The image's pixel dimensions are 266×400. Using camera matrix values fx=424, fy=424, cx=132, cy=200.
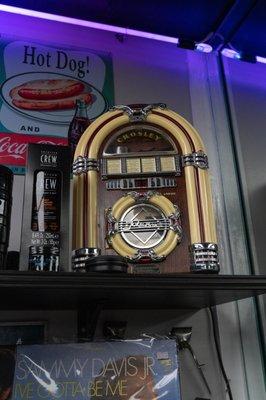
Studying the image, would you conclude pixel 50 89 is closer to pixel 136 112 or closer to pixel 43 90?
pixel 43 90

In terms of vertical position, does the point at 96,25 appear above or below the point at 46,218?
above

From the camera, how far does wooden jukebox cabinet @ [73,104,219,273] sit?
816 mm

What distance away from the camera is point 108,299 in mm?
827

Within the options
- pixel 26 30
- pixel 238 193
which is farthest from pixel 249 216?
pixel 26 30

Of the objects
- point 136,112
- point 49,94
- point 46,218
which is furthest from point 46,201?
point 49,94

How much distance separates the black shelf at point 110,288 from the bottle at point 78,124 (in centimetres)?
38

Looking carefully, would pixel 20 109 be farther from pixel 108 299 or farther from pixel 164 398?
pixel 164 398

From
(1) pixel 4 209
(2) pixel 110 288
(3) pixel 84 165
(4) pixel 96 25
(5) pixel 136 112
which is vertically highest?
(4) pixel 96 25

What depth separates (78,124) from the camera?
107 centimetres

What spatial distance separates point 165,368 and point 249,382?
1.29 ft

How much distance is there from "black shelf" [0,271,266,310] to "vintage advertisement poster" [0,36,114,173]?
0.39 m

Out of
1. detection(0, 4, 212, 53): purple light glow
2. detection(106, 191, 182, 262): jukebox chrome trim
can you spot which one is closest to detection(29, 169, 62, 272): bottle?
detection(106, 191, 182, 262): jukebox chrome trim

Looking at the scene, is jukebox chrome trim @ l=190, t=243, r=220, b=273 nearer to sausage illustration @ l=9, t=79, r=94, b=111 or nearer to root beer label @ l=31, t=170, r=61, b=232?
root beer label @ l=31, t=170, r=61, b=232

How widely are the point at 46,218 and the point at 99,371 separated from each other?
275 millimetres
